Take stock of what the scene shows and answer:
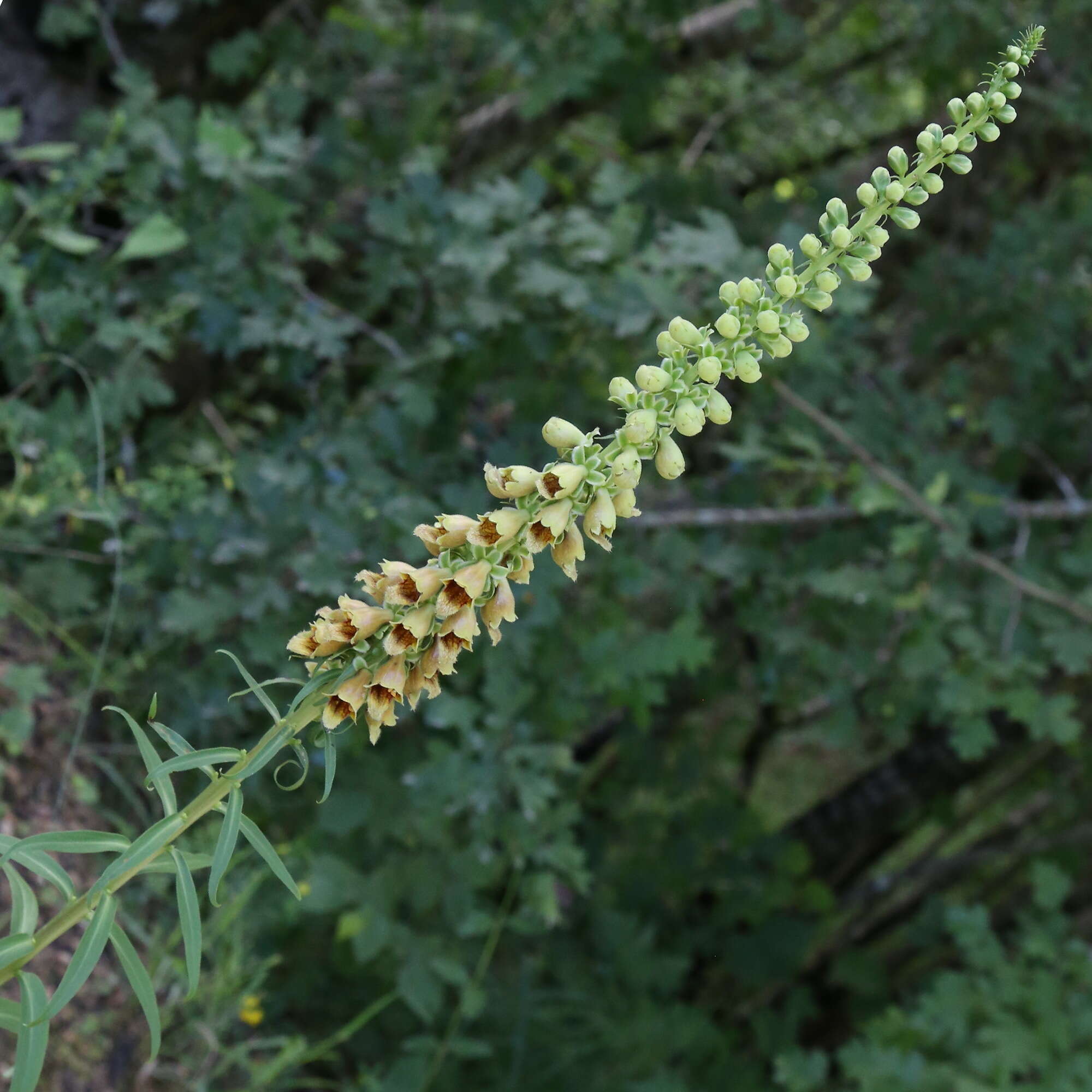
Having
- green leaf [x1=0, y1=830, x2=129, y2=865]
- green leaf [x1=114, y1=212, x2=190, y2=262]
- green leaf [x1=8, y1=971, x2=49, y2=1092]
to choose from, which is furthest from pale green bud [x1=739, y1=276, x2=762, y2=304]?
green leaf [x1=114, y1=212, x2=190, y2=262]

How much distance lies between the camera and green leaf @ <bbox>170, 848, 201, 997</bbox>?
3.25 ft

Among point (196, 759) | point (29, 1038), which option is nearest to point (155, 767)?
point (196, 759)

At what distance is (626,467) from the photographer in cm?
96

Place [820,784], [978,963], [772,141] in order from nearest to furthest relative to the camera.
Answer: [978,963]
[772,141]
[820,784]

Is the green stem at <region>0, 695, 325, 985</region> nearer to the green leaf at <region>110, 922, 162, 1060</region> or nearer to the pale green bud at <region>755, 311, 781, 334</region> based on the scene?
the green leaf at <region>110, 922, 162, 1060</region>

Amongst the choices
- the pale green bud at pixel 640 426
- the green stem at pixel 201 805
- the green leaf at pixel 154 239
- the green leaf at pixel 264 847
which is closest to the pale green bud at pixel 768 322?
the pale green bud at pixel 640 426

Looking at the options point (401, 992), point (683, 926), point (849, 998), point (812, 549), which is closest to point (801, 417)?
point (812, 549)

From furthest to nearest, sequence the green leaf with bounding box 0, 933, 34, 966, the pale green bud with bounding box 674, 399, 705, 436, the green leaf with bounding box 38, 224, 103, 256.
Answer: the green leaf with bounding box 38, 224, 103, 256, the green leaf with bounding box 0, 933, 34, 966, the pale green bud with bounding box 674, 399, 705, 436

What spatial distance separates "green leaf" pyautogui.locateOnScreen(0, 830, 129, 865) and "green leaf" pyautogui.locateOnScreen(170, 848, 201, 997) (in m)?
0.07

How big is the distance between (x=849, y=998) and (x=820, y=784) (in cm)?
216

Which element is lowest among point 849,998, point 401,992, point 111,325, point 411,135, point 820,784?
point 820,784

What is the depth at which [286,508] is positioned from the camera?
265cm

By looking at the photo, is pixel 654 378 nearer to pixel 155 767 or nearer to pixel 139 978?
pixel 155 767

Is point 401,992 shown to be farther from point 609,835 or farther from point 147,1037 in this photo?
point 609,835
